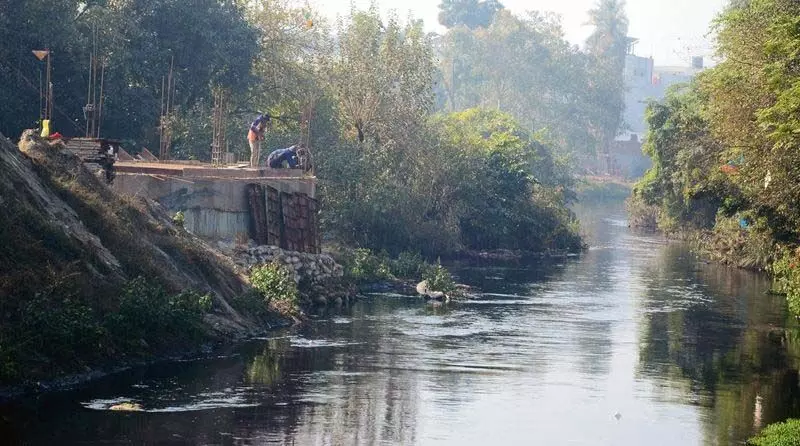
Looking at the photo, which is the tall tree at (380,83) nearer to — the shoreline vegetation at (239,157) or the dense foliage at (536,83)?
the shoreline vegetation at (239,157)

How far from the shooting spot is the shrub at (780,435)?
22703 mm

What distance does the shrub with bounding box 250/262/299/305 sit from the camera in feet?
121

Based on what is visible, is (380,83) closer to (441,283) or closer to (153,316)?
(441,283)

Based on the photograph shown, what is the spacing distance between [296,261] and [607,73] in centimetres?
10493

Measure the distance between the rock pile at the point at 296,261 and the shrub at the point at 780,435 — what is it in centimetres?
1841

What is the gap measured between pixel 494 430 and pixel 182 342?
8.97 meters

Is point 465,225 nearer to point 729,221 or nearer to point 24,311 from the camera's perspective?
point 729,221

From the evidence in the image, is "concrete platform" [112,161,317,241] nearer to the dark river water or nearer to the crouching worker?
the crouching worker

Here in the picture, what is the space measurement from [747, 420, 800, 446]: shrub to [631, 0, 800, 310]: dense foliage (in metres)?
7.01

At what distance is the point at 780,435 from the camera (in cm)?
2327

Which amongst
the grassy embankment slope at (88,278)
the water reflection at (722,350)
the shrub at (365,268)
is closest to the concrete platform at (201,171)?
the grassy embankment slope at (88,278)

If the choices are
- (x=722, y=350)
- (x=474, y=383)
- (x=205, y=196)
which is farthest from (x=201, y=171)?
(x=722, y=350)

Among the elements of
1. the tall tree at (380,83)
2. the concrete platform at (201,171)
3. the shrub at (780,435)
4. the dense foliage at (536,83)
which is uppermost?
the dense foliage at (536,83)

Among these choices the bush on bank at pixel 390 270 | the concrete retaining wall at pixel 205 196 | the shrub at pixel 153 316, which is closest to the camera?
the shrub at pixel 153 316
